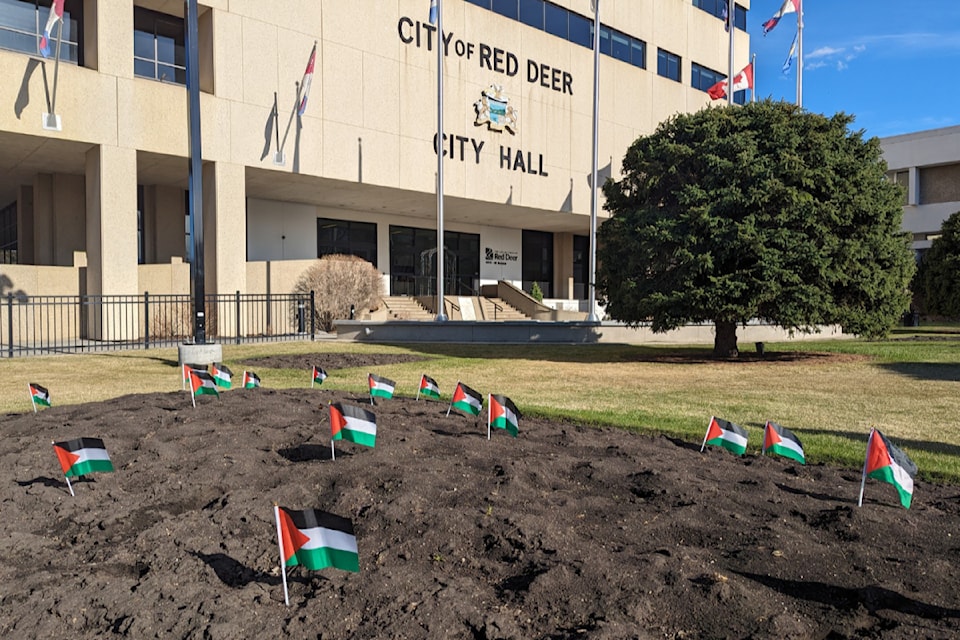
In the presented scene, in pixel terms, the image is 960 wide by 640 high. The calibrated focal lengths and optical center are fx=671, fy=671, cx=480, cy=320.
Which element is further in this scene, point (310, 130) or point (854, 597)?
point (310, 130)

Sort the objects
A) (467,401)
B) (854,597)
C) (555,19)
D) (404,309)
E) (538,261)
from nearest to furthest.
Answer: 1. (854,597)
2. (467,401)
3. (404,309)
4. (555,19)
5. (538,261)

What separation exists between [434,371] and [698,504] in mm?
9146

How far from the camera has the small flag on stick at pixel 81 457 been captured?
13.9 ft

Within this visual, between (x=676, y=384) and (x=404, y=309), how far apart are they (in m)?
20.8

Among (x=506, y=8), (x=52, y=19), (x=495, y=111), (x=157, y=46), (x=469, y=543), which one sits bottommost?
(x=469, y=543)

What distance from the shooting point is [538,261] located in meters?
41.1

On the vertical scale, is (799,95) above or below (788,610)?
above

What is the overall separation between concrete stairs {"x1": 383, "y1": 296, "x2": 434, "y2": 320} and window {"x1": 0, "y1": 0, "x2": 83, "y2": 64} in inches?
567

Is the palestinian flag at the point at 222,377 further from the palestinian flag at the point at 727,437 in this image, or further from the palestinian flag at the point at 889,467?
the palestinian flag at the point at 889,467

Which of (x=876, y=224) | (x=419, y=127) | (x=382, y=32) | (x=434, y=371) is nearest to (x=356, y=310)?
(x=419, y=127)

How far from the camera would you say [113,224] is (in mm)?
19984

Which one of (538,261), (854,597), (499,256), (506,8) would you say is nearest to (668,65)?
(506,8)

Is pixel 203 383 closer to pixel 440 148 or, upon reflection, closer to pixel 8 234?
pixel 440 148

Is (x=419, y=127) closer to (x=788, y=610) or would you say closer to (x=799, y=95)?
(x=799, y=95)
